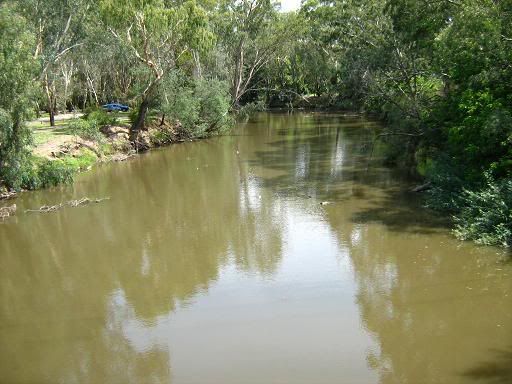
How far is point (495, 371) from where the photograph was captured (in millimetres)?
9820

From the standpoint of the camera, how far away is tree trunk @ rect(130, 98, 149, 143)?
3819 centimetres

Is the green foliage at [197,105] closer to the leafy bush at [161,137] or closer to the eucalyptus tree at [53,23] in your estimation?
the leafy bush at [161,137]

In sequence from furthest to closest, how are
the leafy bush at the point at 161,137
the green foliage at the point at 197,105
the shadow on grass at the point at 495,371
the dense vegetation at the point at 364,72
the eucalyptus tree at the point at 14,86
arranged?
the leafy bush at the point at 161,137 < the green foliage at the point at 197,105 < the eucalyptus tree at the point at 14,86 < the dense vegetation at the point at 364,72 < the shadow on grass at the point at 495,371

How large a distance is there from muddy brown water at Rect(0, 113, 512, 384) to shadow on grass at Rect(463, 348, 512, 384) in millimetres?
36

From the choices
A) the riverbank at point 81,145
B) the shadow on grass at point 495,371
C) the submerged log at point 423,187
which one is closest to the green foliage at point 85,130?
the riverbank at point 81,145

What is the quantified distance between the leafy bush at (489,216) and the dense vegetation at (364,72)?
0.04m

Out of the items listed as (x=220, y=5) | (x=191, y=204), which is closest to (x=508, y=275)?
(x=191, y=204)

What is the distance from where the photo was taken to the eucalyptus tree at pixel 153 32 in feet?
110

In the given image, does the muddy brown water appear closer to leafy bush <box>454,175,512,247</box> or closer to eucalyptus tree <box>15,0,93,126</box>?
leafy bush <box>454,175,512,247</box>

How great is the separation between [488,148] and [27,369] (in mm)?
15606

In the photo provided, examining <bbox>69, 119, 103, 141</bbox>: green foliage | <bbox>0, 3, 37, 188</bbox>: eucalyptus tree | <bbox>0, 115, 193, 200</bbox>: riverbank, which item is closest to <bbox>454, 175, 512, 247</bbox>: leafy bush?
<bbox>0, 3, 37, 188</bbox>: eucalyptus tree

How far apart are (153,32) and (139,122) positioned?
713cm

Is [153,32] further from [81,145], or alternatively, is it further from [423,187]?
[423,187]

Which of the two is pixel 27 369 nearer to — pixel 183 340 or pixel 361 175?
pixel 183 340
